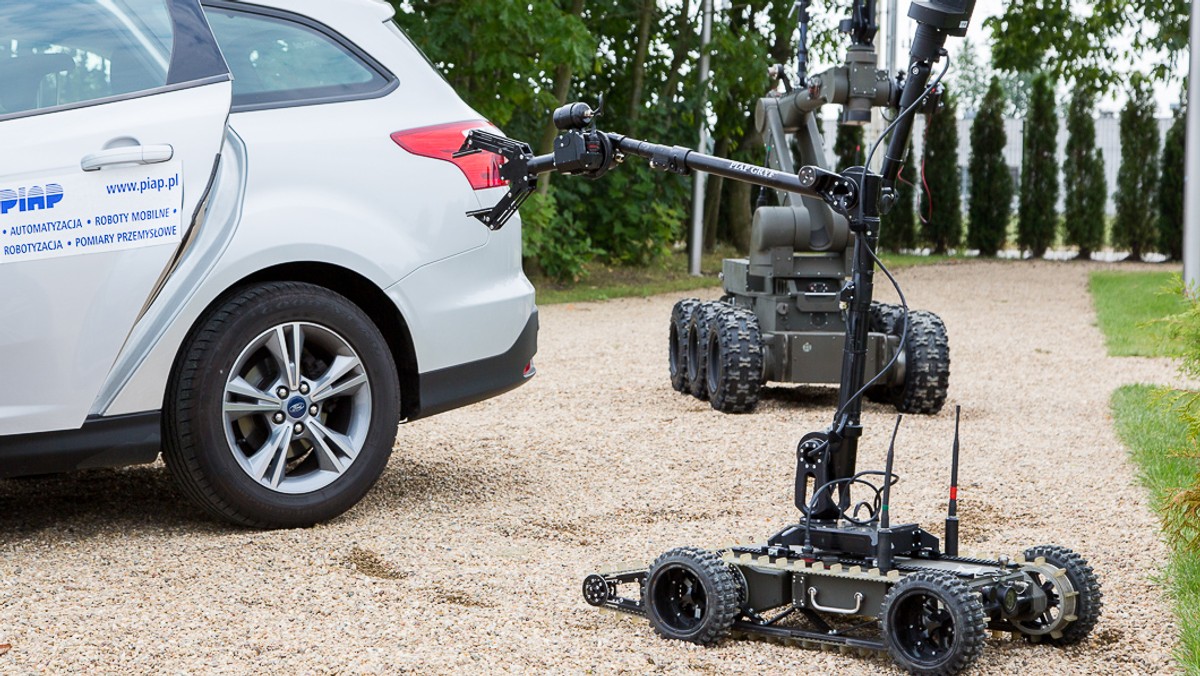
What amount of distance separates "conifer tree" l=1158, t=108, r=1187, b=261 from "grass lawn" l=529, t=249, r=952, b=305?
166 inches

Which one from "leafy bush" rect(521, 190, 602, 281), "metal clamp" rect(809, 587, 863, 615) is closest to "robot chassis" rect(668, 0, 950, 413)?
"metal clamp" rect(809, 587, 863, 615)

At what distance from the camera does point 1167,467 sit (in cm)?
549

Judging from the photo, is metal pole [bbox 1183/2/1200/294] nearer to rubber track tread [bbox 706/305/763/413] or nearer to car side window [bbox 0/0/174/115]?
rubber track tread [bbox 706/305/763/413]

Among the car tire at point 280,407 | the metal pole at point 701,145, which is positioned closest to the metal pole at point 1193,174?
the metal pole at point 701,145

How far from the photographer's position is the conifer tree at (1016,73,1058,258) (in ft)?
74.9

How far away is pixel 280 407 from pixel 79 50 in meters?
1.22

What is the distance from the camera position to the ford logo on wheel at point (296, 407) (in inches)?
173

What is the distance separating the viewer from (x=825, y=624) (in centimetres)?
337

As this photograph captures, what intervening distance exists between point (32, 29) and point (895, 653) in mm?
3018

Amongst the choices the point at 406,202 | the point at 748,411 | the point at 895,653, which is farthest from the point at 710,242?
the point at 895,653

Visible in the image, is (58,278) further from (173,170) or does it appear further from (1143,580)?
(1143,580)

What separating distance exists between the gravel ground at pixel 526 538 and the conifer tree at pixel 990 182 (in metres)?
15.5

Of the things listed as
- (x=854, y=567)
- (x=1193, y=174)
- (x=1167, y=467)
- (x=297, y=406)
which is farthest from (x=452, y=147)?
(x=1193, y=174)

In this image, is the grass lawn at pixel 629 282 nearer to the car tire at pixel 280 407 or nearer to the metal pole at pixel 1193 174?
the metal pole at pixel 1193 174
